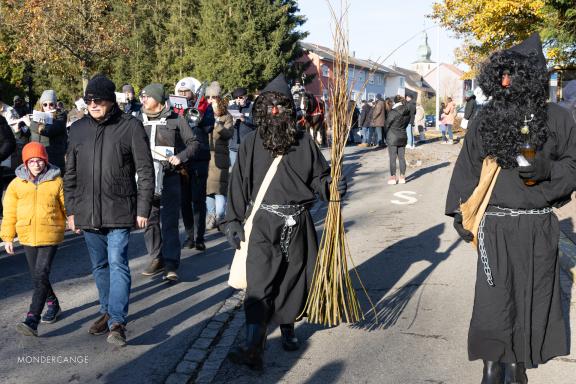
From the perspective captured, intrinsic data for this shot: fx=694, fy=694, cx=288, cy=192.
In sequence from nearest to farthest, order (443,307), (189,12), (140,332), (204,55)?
(140,332) → (443,307) → (204,55) → (189,12)

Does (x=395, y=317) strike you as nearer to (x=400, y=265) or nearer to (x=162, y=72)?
(x=400, y=265)

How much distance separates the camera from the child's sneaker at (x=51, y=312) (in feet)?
18.4

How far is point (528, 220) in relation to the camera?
379cm

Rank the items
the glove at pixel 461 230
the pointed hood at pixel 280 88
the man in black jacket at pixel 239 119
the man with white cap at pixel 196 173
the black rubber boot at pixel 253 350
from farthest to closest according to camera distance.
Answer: the man in black jacket at pixel 239 119, the man with white cap at pixel 196 173, the pointed hood at pixel 280 88, the black rubber boot at pixel 253 350, the glove at pixel 461 230

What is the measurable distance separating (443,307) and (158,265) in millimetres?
2981

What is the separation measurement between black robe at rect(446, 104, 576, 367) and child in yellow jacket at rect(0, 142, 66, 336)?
10.7 feet

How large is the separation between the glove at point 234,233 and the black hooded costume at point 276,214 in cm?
4

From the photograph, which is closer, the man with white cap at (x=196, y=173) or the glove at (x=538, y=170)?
the glove at (x=538, y=170)

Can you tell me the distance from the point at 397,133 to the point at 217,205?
218 inches

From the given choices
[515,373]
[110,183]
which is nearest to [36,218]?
[110,183]

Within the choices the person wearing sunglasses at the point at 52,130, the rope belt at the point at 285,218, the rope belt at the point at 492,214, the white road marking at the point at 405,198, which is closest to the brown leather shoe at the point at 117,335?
the rope belt at the point at 285,218

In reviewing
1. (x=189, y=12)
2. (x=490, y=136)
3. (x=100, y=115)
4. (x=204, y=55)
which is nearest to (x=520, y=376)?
(x=490, y=136)

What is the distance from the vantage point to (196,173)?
331 inches

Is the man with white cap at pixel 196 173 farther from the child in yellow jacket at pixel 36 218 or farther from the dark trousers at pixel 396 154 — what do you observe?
the dark trousers at pixel 396 154
